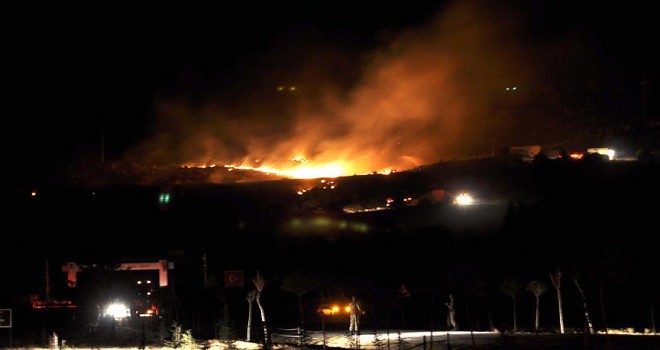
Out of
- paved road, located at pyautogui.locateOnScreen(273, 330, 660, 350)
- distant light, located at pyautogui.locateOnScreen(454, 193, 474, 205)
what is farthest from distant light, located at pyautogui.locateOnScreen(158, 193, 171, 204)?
paved road, located at pyautogui.locateOnScreen(273, 330, 660, 350)

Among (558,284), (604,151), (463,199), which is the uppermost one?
(604,151)

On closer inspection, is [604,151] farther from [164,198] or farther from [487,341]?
[487,341]

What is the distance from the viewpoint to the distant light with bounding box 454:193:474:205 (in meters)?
47.4

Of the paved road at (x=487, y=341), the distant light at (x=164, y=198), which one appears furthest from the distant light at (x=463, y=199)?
the paved road at (x=487, y=341)

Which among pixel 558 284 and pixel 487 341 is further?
pixel 558 284

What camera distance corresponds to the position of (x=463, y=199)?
1900 inches

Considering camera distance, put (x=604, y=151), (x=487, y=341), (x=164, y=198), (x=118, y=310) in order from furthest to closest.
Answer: (x=604, y=151) → (x=164, y=198) → (x=118, y=310) → (x=487, y=341)

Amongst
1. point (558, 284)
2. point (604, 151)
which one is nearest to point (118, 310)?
point (558, 284)

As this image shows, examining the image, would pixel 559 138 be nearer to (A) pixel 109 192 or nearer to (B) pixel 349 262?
(A) pixel 109 192

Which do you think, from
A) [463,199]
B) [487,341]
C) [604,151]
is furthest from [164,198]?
[487,341]

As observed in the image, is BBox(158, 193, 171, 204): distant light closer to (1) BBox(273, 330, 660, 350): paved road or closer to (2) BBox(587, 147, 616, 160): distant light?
(2) BBox(587, 147, 616, 160): distant light

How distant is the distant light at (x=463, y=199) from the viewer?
1866 inches

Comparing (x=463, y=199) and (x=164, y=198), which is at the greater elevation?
(x=164, y=198)

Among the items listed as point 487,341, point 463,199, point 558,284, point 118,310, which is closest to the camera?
point 487,341
